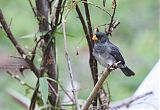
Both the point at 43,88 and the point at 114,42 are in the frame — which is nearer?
the point at 43,88

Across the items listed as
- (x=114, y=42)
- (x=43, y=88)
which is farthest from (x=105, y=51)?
(x=114, y=42)

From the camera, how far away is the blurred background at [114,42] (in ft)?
8.41

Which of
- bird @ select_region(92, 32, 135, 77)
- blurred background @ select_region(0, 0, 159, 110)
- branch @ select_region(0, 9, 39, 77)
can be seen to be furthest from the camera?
blurred background @ select_region(0, 0, 159, 110)

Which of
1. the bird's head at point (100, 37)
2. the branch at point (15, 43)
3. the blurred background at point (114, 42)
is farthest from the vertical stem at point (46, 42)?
the blurred background at point (114, 42)

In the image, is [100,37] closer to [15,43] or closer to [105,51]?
[105,51]

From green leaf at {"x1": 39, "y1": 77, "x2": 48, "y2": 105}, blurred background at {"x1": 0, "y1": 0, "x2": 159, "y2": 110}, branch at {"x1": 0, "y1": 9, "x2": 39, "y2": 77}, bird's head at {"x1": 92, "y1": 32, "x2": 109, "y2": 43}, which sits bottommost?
green leaf at {"x1": 39, "y1": 77, "x2": 48, "y2": 105}

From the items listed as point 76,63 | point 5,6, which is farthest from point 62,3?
point 76,63

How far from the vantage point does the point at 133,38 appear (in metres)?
3.22

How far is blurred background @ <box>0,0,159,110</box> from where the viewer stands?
8.41 feet

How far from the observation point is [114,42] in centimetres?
304

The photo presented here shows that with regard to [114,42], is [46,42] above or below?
below

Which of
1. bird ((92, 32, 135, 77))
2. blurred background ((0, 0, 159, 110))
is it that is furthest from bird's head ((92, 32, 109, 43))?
blurred background ((0, 0, 159, 110))

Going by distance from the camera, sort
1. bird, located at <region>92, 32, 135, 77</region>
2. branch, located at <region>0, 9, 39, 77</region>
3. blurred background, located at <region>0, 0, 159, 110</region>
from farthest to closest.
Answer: blurred background, located at <region>0, 0, 159, 110</region> < branch, located at <region>0, 9, 39, 77</region> < bird, located at <region>92, 32, 135, 77</region>

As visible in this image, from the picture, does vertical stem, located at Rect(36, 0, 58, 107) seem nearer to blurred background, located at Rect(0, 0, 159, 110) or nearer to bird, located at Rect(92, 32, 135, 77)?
bird, located at Rect(92, 32, 135, 77)
